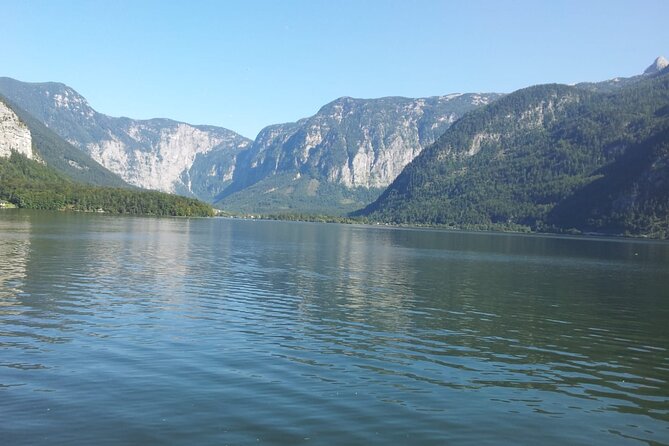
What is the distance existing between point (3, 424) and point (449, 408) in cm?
1586

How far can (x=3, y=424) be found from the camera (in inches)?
690

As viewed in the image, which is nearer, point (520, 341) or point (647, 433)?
point (647, 433)

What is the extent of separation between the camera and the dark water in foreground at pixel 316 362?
1909cm

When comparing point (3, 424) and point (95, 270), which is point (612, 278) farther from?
point (3, 424)

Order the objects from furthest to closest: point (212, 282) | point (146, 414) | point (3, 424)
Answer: point (212, 282)
point (146, 414)
point (3, 424)

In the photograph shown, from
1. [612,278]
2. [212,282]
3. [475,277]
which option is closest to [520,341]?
[212,282]

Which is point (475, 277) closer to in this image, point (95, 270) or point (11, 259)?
point (95, 270)

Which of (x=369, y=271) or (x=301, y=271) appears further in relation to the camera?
(x=369, y=271)

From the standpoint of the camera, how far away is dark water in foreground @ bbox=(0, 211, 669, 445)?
19.1 meters

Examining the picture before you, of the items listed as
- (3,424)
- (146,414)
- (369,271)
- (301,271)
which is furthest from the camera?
(369,271)

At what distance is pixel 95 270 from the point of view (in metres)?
60.2

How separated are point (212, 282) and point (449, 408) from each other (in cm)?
3955

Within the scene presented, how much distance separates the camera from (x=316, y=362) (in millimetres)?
27594

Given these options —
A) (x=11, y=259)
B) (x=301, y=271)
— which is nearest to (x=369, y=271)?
(x=301, y=271)
